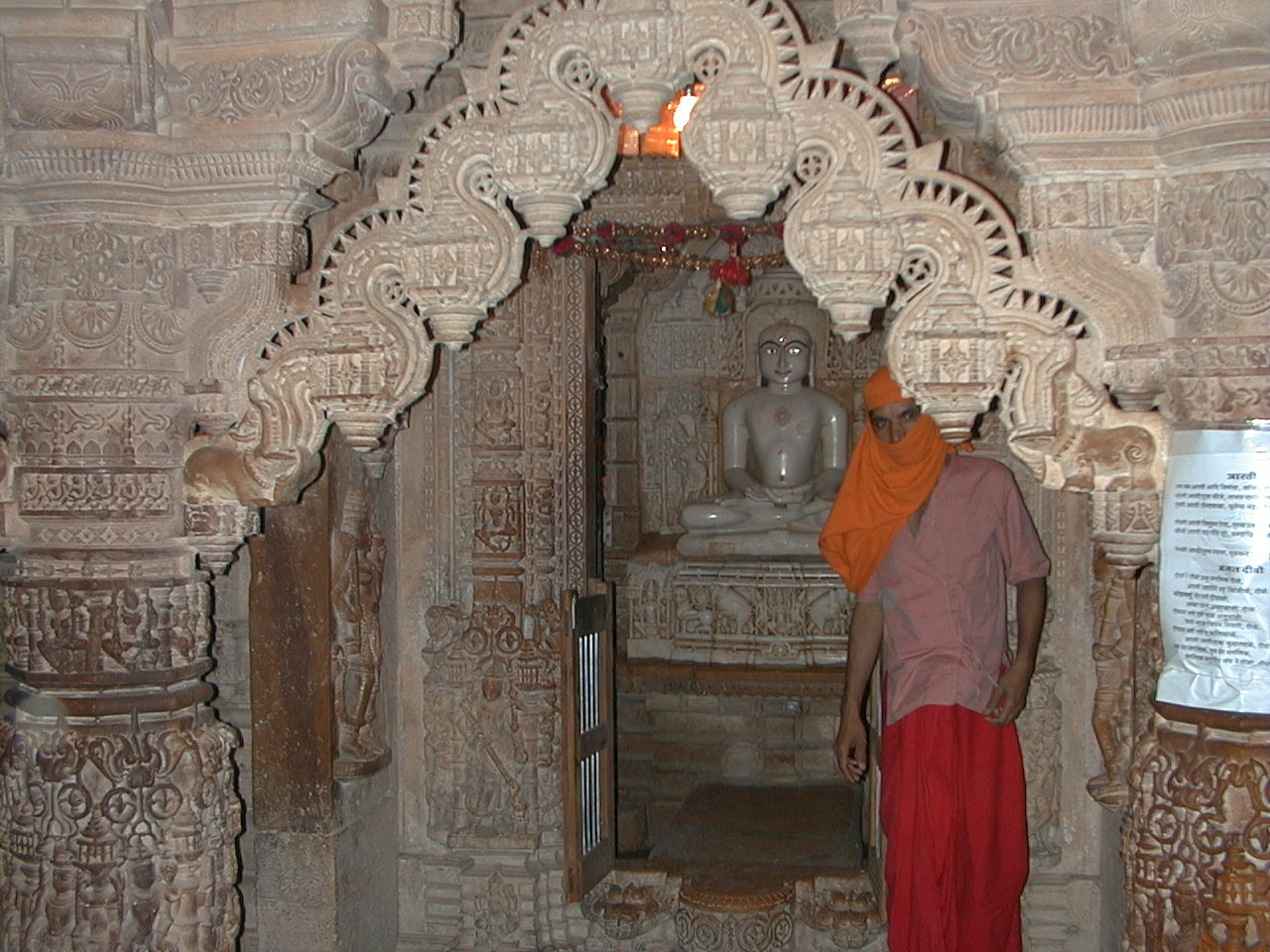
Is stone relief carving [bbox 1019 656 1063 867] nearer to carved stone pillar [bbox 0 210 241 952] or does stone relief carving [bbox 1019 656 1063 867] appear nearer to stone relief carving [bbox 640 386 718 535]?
carved stone pillar [bbox 0 210 241 952]

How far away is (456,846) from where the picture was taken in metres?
4.85

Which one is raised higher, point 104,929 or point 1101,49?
point 1101,49

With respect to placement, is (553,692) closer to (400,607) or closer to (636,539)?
(400,607)

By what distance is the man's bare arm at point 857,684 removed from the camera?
423 cm

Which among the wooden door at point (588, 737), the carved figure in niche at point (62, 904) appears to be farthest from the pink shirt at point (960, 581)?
Result: the carved figure in niche at point (62, 904)

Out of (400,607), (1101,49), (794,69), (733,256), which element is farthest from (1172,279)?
(400,607)

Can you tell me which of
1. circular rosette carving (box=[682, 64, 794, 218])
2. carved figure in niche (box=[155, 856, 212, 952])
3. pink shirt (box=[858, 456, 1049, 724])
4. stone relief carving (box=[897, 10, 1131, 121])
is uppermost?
stone relief carving (box=[897, 10, 1131, 121])

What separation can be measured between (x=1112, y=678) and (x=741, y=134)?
224cm

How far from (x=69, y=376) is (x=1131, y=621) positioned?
3432 mm

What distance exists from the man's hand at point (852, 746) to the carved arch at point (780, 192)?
1492 millimetres

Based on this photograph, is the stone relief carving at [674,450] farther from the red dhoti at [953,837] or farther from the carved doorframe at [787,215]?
the carved doorframe at [787,215]

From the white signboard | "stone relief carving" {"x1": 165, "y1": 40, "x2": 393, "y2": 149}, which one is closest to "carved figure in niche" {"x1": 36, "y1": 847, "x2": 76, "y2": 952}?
"stone relief carving" {"x1": 165, "y1": 40, "x2": 393, "y2": 149}

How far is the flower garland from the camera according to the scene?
16.1 feet

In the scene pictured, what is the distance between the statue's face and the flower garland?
1.71m
